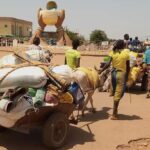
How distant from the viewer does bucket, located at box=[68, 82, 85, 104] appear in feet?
20.5

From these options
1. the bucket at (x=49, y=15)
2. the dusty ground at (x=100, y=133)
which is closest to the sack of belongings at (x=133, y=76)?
the dusty ground at (x=100, y=133)

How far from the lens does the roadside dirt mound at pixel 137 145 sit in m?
6.11

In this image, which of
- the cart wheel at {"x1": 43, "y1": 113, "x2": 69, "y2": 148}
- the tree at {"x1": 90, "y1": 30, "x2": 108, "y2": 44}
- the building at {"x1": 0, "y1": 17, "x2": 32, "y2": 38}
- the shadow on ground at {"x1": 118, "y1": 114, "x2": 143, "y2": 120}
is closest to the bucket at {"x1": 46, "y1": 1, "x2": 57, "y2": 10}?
the tree at {"x1": 90, "y1": 30, "x2": 108, "y2": 44}

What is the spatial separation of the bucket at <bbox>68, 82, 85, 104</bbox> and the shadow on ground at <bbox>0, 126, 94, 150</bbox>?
64 cm

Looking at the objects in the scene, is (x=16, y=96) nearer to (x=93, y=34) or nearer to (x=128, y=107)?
(x=128, y=107)

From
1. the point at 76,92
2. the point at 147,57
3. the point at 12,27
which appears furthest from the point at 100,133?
the point at 12,27

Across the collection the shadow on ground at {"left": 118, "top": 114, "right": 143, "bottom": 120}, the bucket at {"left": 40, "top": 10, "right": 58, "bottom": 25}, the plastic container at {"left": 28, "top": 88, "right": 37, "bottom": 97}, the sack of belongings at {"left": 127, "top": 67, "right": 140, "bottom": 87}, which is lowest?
the shadow on ground at {"left": 118, "top": 114, "right": 143, "bottom": 120}

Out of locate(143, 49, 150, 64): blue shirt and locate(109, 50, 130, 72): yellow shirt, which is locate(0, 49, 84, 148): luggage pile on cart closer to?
locate(109, 50, 130, 72): yellow shirt

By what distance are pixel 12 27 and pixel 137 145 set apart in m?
74.5

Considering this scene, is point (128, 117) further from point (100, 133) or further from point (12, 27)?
point (12, 27)

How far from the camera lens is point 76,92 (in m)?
6.35

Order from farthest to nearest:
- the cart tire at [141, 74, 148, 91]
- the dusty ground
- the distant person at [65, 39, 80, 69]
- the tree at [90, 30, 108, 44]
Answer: the tree at [90, 30, 108, 44] < the cart tire at [141, 74, 148, 91] < the distant person at [65, 39, 80, 69] < the dusty ground

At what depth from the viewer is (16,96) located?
5438mm

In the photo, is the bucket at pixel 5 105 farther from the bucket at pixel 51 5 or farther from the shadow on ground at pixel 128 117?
the bucket at pixel 51 5
